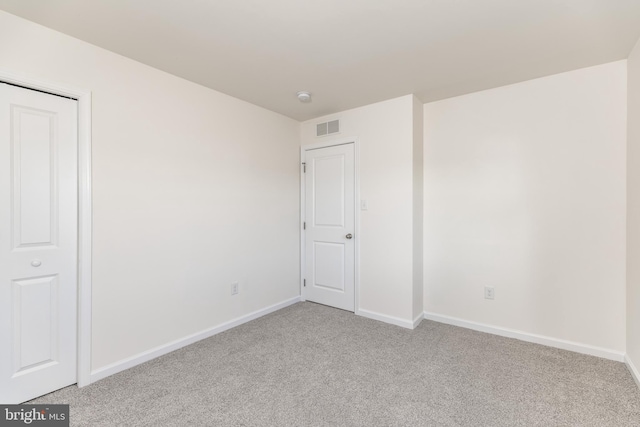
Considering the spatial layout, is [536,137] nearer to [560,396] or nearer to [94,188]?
[560,396]

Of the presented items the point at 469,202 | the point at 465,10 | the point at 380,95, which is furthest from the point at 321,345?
the point at 465,10

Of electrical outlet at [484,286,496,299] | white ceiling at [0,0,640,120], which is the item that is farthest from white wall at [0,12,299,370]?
electrical outlet at [484,286,496,299]

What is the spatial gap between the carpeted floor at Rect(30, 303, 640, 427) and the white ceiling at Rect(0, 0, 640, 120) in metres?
2.39

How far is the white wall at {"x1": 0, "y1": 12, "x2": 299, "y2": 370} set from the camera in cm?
213

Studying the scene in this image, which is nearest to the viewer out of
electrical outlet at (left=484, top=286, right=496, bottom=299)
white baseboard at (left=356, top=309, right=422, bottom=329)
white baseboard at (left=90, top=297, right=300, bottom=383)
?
white baseboard at (left=90, top=297, right=300, bottom=383)

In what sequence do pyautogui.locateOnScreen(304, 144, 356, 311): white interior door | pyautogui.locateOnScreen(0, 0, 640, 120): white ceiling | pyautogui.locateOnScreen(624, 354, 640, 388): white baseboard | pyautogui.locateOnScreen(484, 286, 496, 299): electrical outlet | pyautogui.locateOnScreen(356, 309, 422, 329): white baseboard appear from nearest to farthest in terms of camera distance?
1. pyautogui.locateOnScreen(0, 0, 640, 120): white ceiling
2. pyautogui.locateOnScreen(624, 354, 640, 388): white baseboard
3. pyautogui.locateOnScreen(484, 286, 496, 299): electrical outlet
4. pyautogui.locateOnScreen(356, 309, 422, 329): white baseboard
5. pyautogui.locateOnScreen(304, 144, 356, 311): white interior door

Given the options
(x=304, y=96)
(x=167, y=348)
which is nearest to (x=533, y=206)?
(x=304, y=96)

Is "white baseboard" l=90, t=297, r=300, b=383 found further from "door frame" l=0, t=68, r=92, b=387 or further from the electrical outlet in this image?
the electrical outlet

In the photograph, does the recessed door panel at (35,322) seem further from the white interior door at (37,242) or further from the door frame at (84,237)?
the door frame at (84,237)

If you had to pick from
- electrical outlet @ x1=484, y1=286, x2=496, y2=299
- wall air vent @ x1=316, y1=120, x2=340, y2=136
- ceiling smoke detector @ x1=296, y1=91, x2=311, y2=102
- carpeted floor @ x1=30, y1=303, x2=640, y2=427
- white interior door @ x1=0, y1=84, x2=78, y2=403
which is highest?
ceiling smoke detector @ x1=296, y1=91, x2=311, y2=102

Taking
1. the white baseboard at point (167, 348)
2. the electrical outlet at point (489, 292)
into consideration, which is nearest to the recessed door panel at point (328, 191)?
the white baseboard at point (167, 348)

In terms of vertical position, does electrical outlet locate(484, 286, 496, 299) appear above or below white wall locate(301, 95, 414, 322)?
below

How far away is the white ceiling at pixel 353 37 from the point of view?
5.69 feet

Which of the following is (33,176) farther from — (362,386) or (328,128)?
(328,128)
